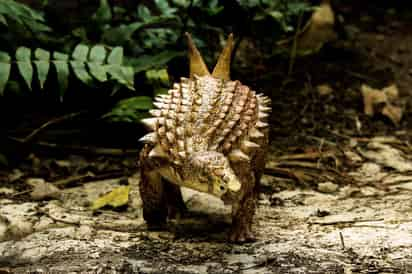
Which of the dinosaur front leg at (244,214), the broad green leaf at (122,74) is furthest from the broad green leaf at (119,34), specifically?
the dinosaur front leg at (244,214)

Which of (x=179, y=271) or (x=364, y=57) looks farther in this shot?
(x=364, y=57)

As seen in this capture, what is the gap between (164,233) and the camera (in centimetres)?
350

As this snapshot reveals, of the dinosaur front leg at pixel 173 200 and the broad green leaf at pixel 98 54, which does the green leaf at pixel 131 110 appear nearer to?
the broad green leaf at pixel 98 54

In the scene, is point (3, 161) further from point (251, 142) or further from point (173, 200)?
point (251, 142)

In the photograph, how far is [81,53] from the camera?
441 centimetres

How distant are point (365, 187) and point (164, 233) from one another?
1473mm

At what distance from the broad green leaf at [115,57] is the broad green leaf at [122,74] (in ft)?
0.13

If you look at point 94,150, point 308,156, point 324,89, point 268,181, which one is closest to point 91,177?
point 94,150

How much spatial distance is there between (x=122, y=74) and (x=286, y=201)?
126cm

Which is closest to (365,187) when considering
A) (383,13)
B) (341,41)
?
(341,41)

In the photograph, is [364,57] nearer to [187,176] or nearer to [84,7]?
[84,7]

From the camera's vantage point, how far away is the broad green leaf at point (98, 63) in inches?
168

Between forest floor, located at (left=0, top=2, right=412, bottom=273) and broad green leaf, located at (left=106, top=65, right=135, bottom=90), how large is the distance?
65 cm

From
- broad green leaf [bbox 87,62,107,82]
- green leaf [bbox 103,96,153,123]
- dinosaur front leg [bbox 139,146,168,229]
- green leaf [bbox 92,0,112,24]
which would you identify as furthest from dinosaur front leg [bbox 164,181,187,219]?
green leaf [bbox 92,0,112,24]
